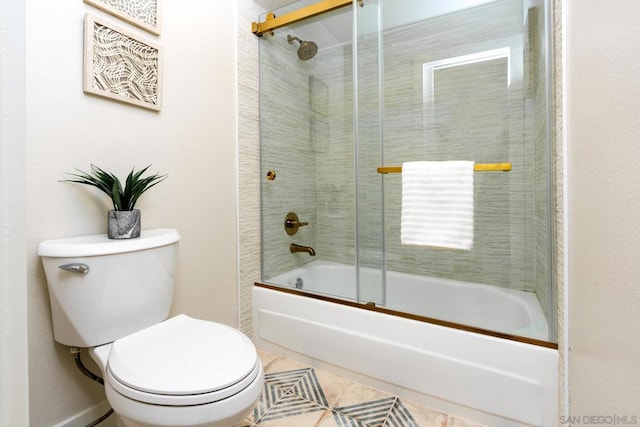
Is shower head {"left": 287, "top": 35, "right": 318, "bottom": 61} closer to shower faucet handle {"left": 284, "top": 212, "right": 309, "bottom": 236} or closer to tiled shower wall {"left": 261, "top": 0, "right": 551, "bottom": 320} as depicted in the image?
tiled shower wall {"left": 261, "top": 0, "right": 551, "bottom": 320}

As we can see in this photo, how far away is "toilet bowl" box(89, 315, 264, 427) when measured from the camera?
73 cm

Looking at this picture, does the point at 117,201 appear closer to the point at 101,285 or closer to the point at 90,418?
the point at 101,285

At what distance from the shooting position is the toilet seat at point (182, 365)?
745 millimetres

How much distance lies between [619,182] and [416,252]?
44.2 inches

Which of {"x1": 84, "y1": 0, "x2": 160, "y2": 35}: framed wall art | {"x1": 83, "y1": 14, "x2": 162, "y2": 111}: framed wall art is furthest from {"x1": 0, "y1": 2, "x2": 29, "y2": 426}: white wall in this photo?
{"x1": 84, "y1": 0, "x2": 160, "y2": 35}: framed wall art

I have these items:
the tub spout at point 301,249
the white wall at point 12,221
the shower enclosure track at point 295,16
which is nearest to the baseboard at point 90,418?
the white wall at point 12,221

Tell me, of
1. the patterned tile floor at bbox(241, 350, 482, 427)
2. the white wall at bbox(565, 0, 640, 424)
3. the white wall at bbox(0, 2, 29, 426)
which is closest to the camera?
the white wall at bbox(0, 2, 29, 426)

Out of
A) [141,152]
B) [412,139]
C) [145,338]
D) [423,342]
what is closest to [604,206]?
[423,342]

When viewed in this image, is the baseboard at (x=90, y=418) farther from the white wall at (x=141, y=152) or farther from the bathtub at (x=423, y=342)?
the bathtub at (x=423, y=342)

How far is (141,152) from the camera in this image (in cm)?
124

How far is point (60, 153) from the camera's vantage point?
101 cm

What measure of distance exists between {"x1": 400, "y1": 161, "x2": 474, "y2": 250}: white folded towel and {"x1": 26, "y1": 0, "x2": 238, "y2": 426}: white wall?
0.93 metres

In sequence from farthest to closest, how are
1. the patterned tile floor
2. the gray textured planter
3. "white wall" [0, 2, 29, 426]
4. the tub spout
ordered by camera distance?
1. the tub spout
2. the patterned tile floor
3. the gray textured planter
4. "white wall" [0, 2, 29, 426]

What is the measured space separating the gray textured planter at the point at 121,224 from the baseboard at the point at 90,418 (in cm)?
64
